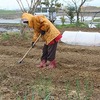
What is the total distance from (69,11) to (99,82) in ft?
45.2

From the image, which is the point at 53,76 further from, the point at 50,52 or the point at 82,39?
the point at 82,39

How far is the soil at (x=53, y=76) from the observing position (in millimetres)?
4180

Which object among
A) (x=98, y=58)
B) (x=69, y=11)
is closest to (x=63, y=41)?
(x=98, y=58)

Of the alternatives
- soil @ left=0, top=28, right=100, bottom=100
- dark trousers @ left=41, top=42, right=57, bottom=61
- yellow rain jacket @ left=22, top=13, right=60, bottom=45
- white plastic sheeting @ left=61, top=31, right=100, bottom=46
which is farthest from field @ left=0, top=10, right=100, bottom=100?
white plastic sheeting @ left=61, top=31, right=100, bottom=46

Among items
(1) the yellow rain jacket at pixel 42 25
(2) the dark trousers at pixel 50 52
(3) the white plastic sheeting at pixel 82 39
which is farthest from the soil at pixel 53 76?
(3) the white plastic sheeting at pixel 82 39

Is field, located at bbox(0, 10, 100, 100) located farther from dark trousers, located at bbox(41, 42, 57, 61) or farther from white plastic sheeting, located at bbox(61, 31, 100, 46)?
white plastic sheeting, located at bbox(61, 31, 100, 46)

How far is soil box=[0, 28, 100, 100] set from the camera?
4180 millimetres

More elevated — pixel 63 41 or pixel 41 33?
pixel 41 33

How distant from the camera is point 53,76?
5.01m

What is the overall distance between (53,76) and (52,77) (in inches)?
2.4

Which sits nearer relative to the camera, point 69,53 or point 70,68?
point 70,68

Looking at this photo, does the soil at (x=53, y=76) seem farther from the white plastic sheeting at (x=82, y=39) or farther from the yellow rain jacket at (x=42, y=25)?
the white plastic sheeting at (x=82, y=39)

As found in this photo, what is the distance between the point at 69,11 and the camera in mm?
18219

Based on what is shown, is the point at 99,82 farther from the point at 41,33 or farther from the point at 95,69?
the point at 41,33
